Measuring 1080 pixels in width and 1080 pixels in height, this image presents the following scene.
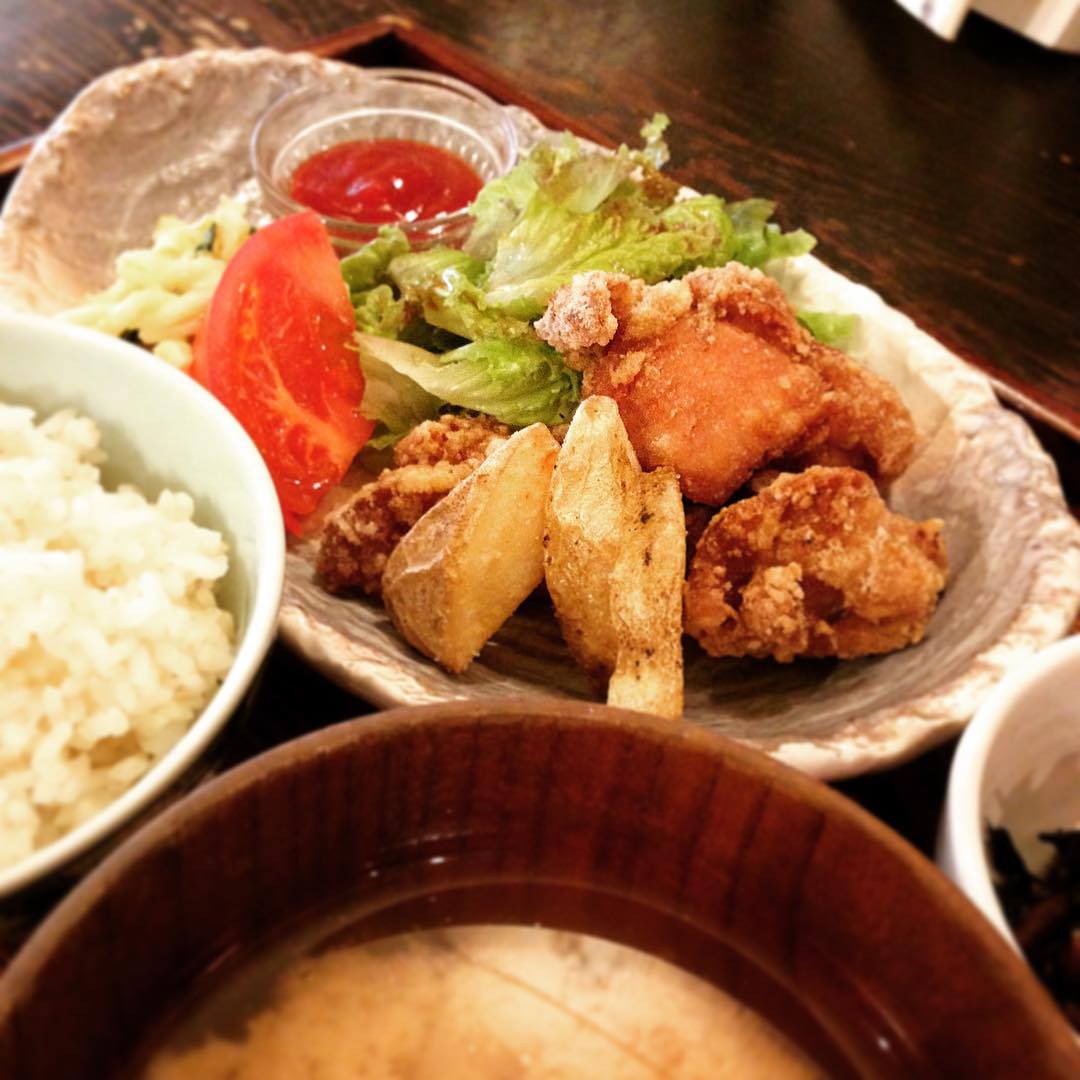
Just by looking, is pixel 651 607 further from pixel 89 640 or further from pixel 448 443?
pixel 89 640

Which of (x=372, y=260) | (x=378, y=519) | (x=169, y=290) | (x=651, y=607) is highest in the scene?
(x=651, y=607)

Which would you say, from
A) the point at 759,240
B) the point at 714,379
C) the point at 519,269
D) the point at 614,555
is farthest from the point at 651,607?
the point at 759,240

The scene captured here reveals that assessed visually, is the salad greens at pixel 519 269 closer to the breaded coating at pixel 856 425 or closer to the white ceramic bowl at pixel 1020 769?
the breaded coating at pixel 856 425

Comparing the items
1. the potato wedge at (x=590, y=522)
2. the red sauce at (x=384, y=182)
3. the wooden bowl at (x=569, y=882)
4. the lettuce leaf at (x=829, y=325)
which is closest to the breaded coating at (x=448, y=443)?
the potato wedge at (x=590, y=522)

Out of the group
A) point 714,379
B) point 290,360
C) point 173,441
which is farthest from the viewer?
point 290,360

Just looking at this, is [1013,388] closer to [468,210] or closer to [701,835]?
[468,210]

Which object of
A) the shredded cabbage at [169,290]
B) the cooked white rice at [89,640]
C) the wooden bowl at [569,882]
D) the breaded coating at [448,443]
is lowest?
the shredded cabbage at [169,290]
